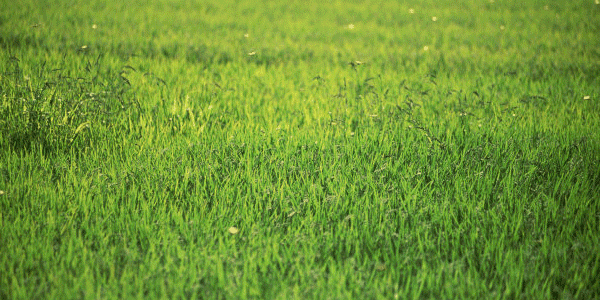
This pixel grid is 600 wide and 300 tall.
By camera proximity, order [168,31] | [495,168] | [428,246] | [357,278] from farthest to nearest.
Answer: [168,31] < [495,168] < [428,246] < [357,278]

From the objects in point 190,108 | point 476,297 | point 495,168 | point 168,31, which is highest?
point 168,31

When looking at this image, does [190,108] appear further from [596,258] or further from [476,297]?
[596,258]

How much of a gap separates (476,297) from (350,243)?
0.62m

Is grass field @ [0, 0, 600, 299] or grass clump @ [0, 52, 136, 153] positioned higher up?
grass clump @ [0, 52, 136, 153]

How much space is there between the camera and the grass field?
202 cm

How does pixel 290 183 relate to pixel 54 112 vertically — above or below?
below

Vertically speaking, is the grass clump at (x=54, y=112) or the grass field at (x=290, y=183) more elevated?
the grass clump at (x=54, y=112)

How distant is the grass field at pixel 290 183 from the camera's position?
202cm

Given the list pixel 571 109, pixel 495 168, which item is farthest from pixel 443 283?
pixel 571 109

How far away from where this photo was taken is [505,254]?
218 centimetres

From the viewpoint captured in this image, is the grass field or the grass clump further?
the grass clump

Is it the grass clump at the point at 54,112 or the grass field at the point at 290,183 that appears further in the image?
the grass clump at the point at 54,112

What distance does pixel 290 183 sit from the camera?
9.00 feet

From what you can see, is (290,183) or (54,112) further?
(54,112)
